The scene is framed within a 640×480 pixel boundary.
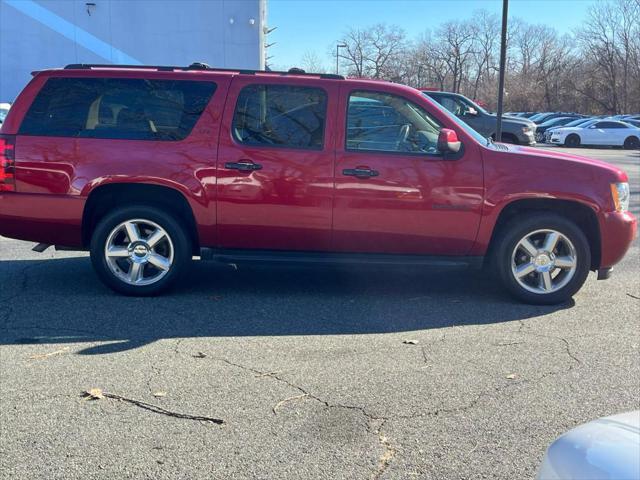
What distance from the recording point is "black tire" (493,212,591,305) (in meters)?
5.92

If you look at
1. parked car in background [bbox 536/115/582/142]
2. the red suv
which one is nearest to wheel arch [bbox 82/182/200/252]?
the red suv

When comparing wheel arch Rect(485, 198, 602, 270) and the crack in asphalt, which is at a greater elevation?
wheel arch Rect(485, 198, 602, 270)

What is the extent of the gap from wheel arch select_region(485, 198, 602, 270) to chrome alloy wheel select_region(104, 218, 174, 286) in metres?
2.88

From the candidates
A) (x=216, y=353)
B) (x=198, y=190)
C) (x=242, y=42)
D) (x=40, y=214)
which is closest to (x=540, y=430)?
(x=216, y=353)

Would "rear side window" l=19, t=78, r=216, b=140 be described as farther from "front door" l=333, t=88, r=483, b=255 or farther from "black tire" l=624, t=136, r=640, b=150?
"black tire" l=624, t=136, r=640, b=150

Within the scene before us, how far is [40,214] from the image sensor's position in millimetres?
5883

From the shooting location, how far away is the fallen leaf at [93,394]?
154 inches

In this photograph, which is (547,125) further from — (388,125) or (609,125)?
(388,125)

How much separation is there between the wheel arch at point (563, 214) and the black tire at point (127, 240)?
2.72 meters

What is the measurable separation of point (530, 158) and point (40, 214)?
168 inches

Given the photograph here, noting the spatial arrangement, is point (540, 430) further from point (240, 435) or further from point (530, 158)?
point (530, 158)

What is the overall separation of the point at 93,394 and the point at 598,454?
2973 mm

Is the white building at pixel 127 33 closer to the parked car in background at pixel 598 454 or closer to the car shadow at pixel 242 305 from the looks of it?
the car shadow at pixel 242 305

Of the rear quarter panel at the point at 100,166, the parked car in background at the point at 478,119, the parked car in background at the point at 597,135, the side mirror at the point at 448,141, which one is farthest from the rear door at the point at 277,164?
the parked car in background at the point at 597,135
